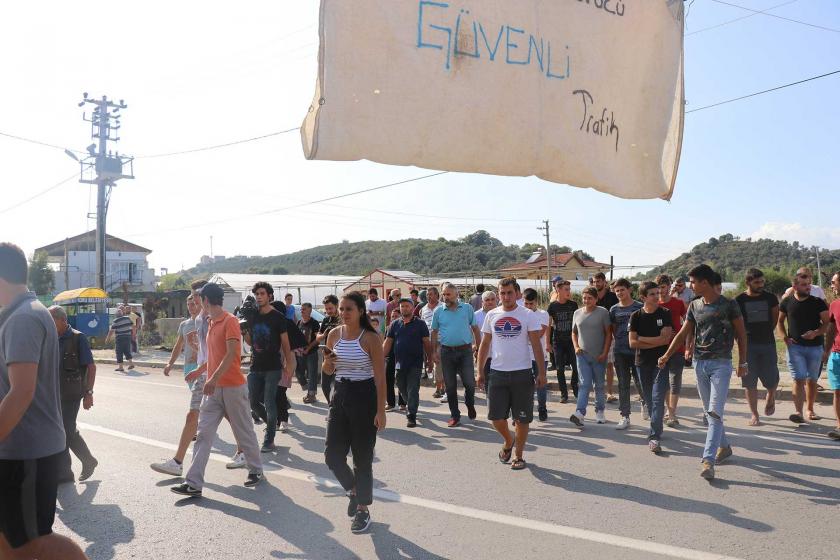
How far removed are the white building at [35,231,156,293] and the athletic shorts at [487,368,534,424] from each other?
2840 inches

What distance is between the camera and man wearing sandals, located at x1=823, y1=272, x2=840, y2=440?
7309mm

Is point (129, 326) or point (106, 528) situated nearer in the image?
point (106, 528)

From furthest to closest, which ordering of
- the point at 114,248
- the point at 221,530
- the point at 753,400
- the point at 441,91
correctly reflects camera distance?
the point at 114,248, the point at 753,400, the point at 221,530, the point at 441,91

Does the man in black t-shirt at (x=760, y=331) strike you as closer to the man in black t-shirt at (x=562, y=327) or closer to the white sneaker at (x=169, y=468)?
the man in black t-shirt at (x=562, y=327)

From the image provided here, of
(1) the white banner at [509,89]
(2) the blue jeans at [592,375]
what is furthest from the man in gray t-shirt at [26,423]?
(2) the blue jeans at [592,375]

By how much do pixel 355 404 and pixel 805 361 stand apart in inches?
245

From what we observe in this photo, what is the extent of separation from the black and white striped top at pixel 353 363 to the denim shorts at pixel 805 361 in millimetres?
6006

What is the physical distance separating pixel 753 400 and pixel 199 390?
662 cm

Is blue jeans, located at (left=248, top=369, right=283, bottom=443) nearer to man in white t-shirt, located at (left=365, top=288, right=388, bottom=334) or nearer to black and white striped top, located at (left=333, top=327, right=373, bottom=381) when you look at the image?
black and white striped top, located at (left=333, top=327, right=373, bottom=381)

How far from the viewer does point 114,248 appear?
8181 cm

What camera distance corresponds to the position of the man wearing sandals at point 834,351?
24.0ft

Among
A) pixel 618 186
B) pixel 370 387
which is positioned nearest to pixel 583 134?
pixel 618 186

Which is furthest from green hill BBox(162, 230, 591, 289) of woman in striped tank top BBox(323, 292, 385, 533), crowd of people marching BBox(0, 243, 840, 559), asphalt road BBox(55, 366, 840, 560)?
woman in striped tank top BBox(323, 292, 385, 533)

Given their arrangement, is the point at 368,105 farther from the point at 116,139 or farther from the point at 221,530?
the point at 116,139
